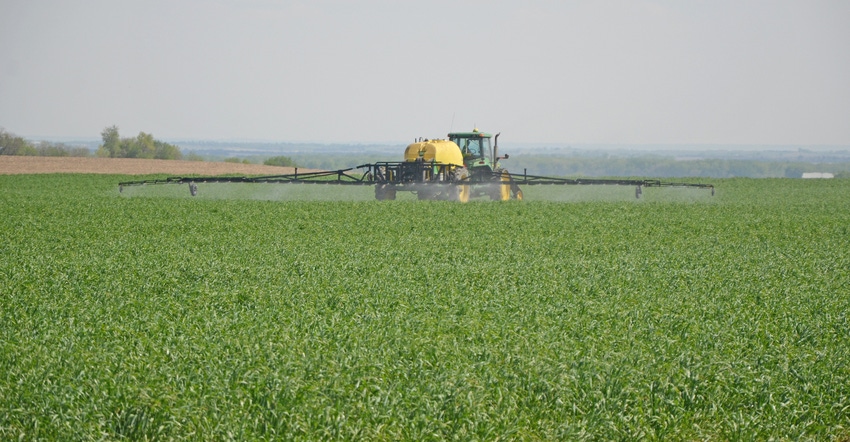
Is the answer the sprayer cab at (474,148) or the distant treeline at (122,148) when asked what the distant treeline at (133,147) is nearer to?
the distant treeline at (122,148)

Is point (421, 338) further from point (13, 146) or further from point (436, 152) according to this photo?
point (13, 146)

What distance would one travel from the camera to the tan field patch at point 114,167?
211 ft

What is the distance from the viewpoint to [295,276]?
543 inches

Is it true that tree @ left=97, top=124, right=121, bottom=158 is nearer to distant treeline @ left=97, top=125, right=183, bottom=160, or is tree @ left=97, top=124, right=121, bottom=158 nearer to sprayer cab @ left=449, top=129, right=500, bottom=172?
distant treeline @ left=97, top=125, right=183, bottom=160

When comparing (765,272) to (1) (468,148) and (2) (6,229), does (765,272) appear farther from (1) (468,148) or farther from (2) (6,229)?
(1) (468,148)

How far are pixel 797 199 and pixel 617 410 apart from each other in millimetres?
37324

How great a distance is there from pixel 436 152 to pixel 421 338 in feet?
73.2

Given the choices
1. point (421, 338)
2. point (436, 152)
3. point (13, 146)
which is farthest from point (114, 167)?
point (421, 338)

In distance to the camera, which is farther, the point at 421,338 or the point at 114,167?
the point at 114,167

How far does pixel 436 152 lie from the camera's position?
31.0 metres

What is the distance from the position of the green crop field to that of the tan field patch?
1855 inches

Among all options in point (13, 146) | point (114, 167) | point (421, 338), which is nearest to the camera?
point (421, 338)

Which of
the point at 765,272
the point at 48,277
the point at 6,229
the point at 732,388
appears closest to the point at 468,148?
the point at 6,229

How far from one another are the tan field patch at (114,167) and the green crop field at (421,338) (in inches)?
1855
